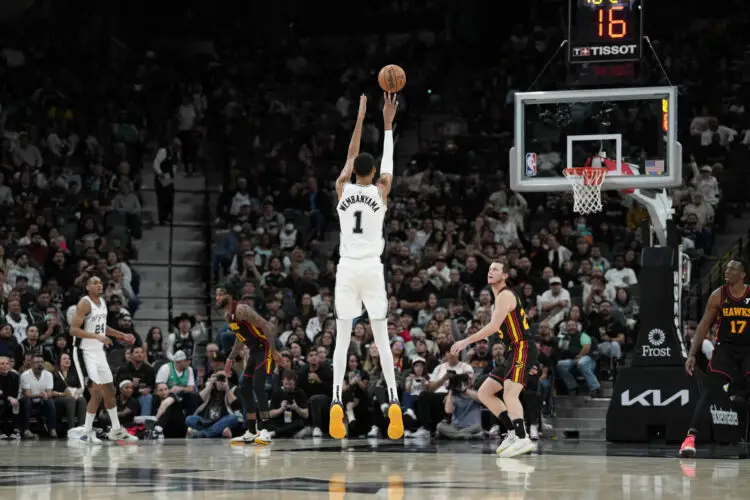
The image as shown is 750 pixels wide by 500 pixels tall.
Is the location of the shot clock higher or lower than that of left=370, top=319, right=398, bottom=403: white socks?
higher

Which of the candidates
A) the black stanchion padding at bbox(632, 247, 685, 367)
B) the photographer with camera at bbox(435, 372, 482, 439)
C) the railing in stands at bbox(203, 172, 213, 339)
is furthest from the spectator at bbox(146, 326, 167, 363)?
the black stanchion padding at bbox(632, 247, 685, 367)

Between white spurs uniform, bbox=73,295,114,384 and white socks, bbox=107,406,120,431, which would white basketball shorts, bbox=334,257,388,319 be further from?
white socks, bbox=107,406,120,431

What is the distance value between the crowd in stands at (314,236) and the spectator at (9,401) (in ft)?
0.08

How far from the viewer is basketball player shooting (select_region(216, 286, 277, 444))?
13711 mm

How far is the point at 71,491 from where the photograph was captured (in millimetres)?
8367

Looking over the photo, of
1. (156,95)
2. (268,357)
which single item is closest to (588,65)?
(268,357)

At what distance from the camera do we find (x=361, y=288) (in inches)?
422

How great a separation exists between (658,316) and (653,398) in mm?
964

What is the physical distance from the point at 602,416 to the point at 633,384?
2.56 metres

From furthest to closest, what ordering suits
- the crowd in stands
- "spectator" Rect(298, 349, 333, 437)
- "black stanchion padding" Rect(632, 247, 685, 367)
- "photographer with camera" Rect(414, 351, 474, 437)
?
the crowd in stands → "spectator" Rect(298, 349, 333, 437) → "photographer with camera" Rect(414, 351, 474, 437) → "black stanchion padding" Rect(632, 247, 685, 367)

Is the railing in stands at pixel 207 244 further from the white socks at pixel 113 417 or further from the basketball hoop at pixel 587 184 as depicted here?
the basketball hoop at pixel 587 184

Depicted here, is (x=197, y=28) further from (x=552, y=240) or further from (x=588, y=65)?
(x=588, y=65)

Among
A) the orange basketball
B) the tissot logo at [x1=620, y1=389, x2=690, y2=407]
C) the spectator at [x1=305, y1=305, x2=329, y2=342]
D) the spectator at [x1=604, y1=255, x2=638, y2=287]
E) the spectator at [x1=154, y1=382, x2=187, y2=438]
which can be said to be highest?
the orange basketball

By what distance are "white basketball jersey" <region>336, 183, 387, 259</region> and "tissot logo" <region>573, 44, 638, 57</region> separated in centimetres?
512
